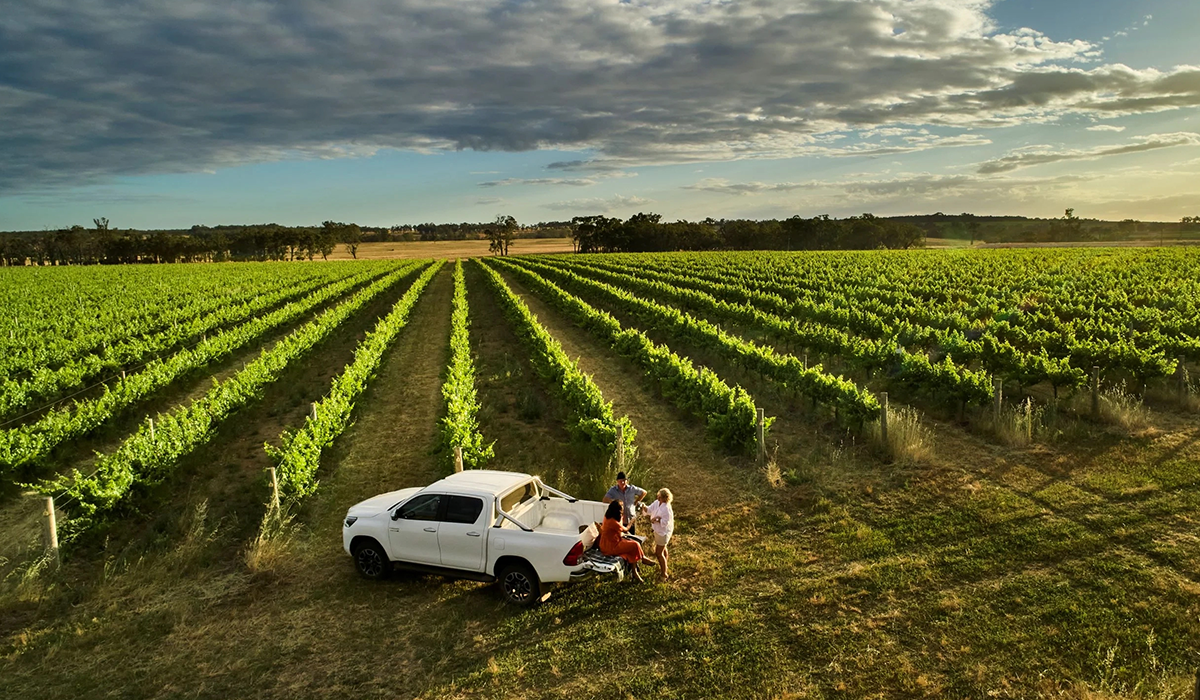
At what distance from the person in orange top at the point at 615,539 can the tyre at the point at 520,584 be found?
1.03 meters

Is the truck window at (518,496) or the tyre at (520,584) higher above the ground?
the truck window at (518,496)

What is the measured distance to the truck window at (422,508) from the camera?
9791 mm

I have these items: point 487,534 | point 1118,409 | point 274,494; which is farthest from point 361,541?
point 1118,409

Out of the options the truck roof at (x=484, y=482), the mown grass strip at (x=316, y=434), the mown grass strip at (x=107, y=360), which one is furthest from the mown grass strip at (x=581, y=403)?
the mown grass strip at (x=107, y=360)

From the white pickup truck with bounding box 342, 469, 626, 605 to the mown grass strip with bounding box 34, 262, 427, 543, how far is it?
4.34 m

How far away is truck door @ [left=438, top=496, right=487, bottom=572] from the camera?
31.0ft

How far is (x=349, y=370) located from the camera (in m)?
19.7

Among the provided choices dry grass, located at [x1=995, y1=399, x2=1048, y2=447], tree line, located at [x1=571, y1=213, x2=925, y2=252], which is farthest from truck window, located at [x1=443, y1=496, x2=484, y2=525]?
tree line, located at [x1=571, y1=213, x2=925, y2=252]

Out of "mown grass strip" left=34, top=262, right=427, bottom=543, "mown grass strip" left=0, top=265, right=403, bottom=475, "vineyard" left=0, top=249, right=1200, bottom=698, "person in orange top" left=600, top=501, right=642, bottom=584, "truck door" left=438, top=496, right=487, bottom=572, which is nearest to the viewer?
"vineyard" left=0, top=249, right=1200, bottom=698

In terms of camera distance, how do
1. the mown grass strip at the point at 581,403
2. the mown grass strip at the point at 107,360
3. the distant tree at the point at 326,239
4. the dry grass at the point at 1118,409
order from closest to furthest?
the mown grass strip at the point at 581,403 < the dry grass at the point at 1118,409 < the mown grass strip at the point at 107,360 < the distant tree at the point at 326,239

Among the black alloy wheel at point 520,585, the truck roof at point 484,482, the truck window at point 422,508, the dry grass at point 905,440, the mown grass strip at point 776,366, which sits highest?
the mown grass strip at point 776,366

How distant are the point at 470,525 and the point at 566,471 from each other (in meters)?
5.07

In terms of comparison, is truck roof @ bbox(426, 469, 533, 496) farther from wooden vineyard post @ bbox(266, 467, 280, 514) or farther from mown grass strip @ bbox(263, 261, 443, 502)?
mown grass strip @ bbox(263, 261, 443, 502)

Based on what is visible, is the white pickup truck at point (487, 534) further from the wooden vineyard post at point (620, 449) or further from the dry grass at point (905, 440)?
the dry grass at point (905, 440)
